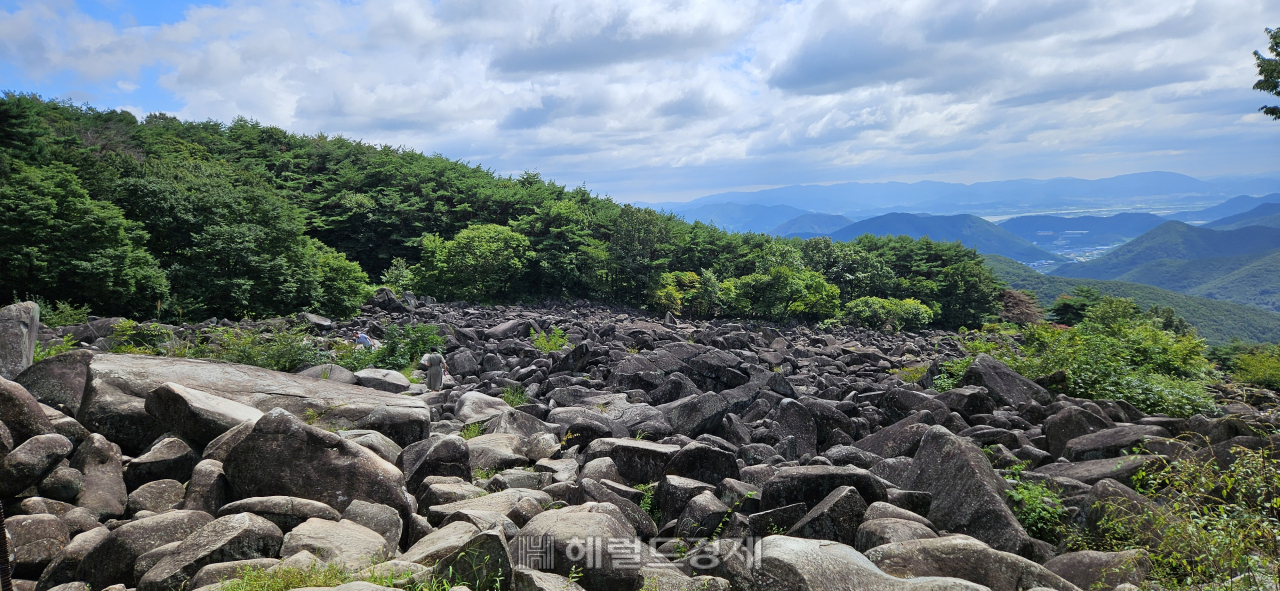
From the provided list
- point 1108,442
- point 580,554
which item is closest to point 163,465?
point 580,554

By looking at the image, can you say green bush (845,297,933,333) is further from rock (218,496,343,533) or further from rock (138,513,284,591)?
rock (138,513,284,591)

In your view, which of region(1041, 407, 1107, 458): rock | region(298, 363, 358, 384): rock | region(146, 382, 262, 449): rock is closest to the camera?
region(146, 382, 262, 449): rock

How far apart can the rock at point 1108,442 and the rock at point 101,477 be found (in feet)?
29.9

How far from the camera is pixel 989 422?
28.4 feet

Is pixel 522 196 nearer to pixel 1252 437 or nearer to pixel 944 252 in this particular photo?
pixel 944 252

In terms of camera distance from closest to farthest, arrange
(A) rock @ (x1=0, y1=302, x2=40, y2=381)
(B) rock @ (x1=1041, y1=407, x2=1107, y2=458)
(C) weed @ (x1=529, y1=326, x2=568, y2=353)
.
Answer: (B) rock @ (x1=1041, y1=407, x2=1107, y2=458), (A) rock @ (x1=0, y1=302, x2=40, y2=381), (C) weed @ (x1=529, y1=326, x2=568, y2=353)

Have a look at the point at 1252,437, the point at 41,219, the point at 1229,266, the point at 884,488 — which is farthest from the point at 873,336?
the point at 1229,266

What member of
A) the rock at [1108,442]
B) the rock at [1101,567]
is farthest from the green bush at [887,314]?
the rock at [1101,567]

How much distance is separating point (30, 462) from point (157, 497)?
0.97 m

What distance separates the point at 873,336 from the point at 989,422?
20145 millimetres

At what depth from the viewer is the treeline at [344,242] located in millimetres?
20016

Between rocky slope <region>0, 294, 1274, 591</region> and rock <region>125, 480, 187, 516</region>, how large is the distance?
2 cm

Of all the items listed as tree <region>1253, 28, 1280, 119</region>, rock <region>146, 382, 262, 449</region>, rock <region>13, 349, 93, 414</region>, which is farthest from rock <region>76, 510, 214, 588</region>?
tree <region>1253, 28, 1280, 119</region>

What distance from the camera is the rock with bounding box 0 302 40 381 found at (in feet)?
27.9
